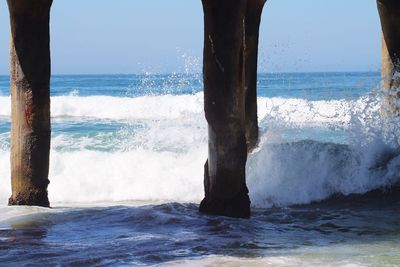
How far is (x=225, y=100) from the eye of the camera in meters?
7.00

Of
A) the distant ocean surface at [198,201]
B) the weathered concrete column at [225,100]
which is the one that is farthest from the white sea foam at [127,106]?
the weathered concrete column at [225,100]

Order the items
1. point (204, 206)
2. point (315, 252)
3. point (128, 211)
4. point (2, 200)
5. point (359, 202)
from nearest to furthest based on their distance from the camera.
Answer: point (315, 252) < point (204, 206) < point (128, 211) < point (359, 202) < point (2, 200)

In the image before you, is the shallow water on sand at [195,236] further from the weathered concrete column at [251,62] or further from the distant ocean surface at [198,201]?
the weathered concrete column at [251,62]

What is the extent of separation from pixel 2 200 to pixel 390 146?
15.3 feet

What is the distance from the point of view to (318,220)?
7.75m

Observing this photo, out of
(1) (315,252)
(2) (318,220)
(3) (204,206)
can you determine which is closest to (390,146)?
(2) (318,220)

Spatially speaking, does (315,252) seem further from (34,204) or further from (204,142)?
(204,142)

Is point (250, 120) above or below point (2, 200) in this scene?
above

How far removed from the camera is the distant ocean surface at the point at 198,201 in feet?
19.5

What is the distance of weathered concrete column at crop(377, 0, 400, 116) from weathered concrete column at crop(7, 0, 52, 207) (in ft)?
15.5

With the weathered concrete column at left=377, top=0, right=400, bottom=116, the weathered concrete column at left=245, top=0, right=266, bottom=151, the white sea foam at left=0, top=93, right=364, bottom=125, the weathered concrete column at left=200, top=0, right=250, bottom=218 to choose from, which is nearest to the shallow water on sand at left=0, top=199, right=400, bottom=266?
the weathered concrete column at left=200, top=0, right=250, bottom=218

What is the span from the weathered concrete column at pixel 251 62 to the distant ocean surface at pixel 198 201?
0.79 feet

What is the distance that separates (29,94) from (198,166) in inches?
166

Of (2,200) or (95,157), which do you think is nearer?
(2,200)
